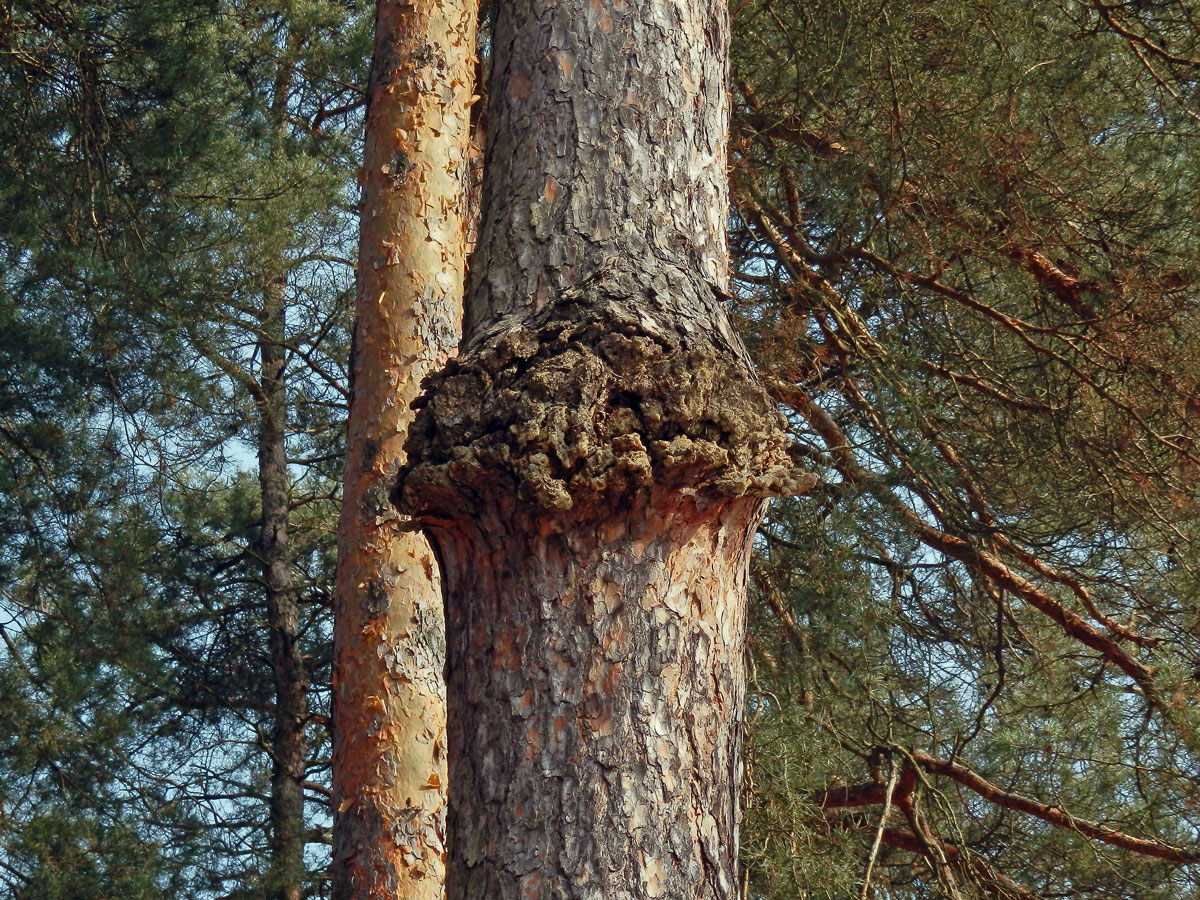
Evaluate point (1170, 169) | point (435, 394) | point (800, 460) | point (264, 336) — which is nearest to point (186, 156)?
point (264, 336)

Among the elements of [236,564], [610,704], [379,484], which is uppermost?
[236,564]

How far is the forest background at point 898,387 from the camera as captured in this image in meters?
4.08

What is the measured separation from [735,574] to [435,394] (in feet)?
1.30

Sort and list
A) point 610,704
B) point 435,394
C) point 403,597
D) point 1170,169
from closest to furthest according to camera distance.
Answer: point 610,704 → point 435,394 → point 403,597 → point 1170,169

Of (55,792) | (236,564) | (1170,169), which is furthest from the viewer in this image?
(236,564)

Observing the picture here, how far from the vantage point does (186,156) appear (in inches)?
227

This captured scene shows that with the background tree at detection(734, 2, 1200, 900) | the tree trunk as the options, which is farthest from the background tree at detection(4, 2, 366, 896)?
the tree trunk

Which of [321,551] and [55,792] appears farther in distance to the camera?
[321,551]

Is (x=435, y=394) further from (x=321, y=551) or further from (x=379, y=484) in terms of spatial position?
(x=321, y=551)

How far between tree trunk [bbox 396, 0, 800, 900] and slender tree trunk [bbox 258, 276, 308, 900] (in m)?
5.32

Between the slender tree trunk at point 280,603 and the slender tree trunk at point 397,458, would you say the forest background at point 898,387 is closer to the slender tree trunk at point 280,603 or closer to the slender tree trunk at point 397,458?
the slender tree trunk at point 280,603

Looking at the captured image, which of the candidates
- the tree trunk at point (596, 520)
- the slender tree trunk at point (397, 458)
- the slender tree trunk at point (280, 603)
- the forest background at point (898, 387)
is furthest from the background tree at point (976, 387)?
the slender tree trunk at point (280, 603)

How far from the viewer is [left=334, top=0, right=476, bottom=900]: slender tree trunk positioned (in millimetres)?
3342

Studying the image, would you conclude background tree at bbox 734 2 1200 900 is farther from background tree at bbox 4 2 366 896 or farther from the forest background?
background tree at bbox 4 2 366 896
